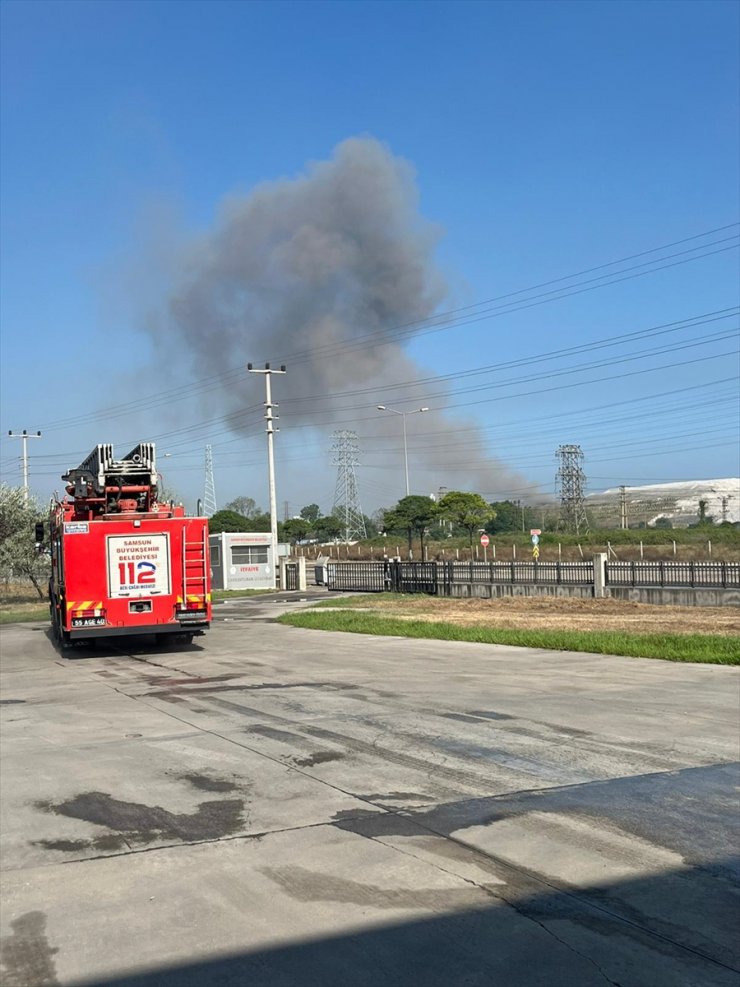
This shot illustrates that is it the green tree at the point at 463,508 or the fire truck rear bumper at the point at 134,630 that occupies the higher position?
the green tree at the point at 463,508

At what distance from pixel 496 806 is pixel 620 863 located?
1351 mm

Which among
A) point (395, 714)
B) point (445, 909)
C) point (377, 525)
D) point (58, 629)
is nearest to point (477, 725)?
point (395, 714)

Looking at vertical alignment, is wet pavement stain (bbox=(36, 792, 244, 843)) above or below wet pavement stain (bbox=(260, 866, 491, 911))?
below

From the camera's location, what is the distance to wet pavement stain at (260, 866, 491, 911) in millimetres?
4797

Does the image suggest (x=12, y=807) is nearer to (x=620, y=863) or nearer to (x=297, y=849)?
(x=297, y=849)

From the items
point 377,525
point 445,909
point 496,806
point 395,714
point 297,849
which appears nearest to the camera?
point 445,909

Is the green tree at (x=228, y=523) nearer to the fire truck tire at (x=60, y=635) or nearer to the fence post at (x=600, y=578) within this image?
the fence post at (x=600, y=578)

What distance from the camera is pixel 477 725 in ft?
32.5

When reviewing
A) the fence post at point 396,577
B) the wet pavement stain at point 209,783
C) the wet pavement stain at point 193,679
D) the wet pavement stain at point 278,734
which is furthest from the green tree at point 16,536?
the wet pavement stain at point 209,783

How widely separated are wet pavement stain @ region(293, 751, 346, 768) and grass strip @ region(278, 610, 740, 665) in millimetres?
8572

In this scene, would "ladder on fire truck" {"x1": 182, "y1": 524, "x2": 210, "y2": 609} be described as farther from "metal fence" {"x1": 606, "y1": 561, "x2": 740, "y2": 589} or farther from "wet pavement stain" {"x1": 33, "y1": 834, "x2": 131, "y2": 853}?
"metal fence" {"x1": 606, "y1": 561, "x2": 740, "y2": 589}

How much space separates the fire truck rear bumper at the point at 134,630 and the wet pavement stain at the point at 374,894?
13.8m

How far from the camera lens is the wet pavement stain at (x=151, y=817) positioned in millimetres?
6184

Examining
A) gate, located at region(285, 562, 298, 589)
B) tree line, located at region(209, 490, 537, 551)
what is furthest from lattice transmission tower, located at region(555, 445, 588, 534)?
gate, located at region(285, 562, 298, 589)
